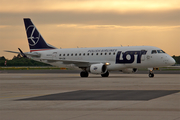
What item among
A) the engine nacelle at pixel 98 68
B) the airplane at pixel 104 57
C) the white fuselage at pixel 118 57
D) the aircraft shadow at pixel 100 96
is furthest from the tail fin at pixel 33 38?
the aircraft shadow at pixel 100 96

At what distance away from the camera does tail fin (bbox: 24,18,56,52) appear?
5438cm

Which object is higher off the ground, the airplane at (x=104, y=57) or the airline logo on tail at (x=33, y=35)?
the airline logo on tail at (x=33, y=35)

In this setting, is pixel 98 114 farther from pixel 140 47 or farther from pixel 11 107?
pixel 140 47

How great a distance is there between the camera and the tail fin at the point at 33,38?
5438 cm

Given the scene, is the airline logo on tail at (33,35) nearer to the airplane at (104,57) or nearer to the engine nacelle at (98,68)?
the airplane at (104,57)

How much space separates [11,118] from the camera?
10086 mm

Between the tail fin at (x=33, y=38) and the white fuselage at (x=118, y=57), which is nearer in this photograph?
the white fuselage at (x=118, y=57)

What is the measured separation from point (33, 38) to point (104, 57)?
49.9 feet

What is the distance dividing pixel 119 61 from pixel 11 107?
31930mm

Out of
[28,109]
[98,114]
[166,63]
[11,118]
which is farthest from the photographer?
[166,63]

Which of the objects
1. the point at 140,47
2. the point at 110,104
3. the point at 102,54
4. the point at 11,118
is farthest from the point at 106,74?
the point at 11,118

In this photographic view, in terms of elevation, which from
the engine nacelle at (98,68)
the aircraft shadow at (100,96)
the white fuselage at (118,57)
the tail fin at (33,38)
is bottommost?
the aircraft shadow at (100,96)

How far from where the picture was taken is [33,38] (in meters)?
54.8

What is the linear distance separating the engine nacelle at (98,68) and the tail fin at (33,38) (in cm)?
1337
